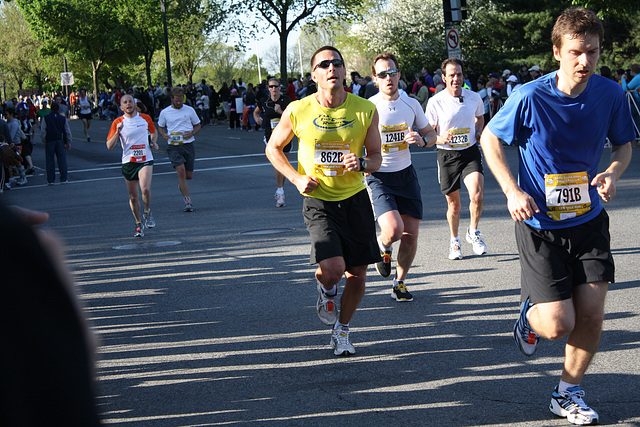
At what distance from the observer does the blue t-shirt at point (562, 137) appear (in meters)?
4.17

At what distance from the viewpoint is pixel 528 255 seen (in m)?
4.25

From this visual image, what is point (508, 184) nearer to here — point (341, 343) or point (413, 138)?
point (341, 343)

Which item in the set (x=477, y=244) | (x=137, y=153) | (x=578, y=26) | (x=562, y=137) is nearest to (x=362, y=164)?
(x=562, y=137)

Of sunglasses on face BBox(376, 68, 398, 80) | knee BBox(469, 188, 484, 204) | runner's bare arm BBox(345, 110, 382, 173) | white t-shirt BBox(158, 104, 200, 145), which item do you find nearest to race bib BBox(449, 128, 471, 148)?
knee BBox(469, 188, 484, 204)

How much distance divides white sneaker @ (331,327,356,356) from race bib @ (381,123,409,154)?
7.30ft

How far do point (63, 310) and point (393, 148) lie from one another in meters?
6.23

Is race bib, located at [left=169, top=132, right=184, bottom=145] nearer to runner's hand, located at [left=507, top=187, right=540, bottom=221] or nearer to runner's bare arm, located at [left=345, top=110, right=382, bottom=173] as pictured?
runner's bare arm, located at [left=345, top=110, right=382, bottom=173]

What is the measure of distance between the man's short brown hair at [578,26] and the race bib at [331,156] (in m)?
1.82

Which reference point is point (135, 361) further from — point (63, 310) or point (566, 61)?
point (63, 310)

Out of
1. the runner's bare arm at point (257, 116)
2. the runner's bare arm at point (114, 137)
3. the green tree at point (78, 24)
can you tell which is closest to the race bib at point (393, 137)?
the runner's bare arm at point (114, 137)

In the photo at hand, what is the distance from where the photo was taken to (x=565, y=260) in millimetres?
4160

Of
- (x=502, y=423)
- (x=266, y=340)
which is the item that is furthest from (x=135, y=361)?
(x=502, y=423)

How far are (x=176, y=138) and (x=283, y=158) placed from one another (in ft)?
27.3

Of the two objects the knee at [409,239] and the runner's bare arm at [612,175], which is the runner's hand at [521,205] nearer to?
the runner's bare arm at [612,175]
